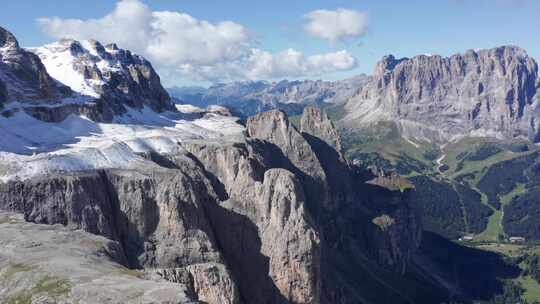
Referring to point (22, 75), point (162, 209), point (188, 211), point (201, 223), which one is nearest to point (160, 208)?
point (162, 209)

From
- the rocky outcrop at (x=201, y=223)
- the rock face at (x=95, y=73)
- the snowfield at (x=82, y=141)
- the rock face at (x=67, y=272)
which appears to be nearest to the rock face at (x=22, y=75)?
the snowfield at (x=82, y=141)

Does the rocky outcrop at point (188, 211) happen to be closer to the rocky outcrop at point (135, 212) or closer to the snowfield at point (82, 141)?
the rocky outcrop at point (135, 212)

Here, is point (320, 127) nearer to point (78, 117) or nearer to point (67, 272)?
point (78, 117)

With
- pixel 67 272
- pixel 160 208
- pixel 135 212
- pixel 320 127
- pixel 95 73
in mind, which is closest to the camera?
pixel 67 272

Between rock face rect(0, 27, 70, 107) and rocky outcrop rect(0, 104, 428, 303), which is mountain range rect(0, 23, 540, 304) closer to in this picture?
rocky outcrop rect(0, 104, 428, 303)

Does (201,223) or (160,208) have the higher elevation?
(160,208)

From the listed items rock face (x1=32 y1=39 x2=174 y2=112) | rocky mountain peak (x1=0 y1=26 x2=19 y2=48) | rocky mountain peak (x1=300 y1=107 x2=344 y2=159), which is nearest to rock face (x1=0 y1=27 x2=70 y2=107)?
rocky mountain peak (x1=0 y1=26 x2=19 y2=48)

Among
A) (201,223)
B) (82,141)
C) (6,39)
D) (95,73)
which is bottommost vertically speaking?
(201,223)

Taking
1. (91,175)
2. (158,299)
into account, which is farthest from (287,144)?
(158,299)
